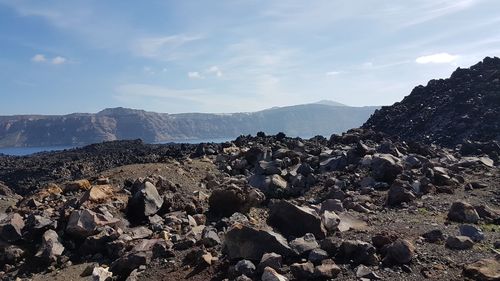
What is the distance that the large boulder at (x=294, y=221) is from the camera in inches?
312

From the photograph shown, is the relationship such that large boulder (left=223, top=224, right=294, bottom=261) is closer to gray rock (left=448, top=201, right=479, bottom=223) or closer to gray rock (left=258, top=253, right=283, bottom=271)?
gray rock (left=258, top=253, right=283, bottom=271)

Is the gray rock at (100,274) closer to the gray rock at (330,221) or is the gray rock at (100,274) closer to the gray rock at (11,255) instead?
the gray rock at (11,255)

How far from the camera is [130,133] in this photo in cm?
13988

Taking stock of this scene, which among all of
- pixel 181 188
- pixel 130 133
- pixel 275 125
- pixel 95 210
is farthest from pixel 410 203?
pixel 275 125

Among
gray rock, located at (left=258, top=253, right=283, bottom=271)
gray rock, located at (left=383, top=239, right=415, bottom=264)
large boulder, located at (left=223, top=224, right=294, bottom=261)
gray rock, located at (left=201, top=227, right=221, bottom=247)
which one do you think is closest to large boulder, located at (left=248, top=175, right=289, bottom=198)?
gray rock, located at (left=201, top=227, right=221, bottom=247)

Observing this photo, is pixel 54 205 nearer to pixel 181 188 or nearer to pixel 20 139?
pixel 181 188

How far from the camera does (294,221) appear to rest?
322 inches

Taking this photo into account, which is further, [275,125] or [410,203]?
[275,125]

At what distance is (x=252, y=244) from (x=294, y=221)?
1.28 m

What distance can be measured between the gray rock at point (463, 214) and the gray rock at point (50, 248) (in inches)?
317

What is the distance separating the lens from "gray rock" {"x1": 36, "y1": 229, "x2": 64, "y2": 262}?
891cm

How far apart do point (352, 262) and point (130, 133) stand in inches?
5456

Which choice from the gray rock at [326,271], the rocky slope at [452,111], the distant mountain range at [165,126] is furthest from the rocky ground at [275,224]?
the distant mountain range at [165,126]

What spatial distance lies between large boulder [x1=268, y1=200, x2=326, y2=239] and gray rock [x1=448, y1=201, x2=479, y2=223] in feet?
11.0
